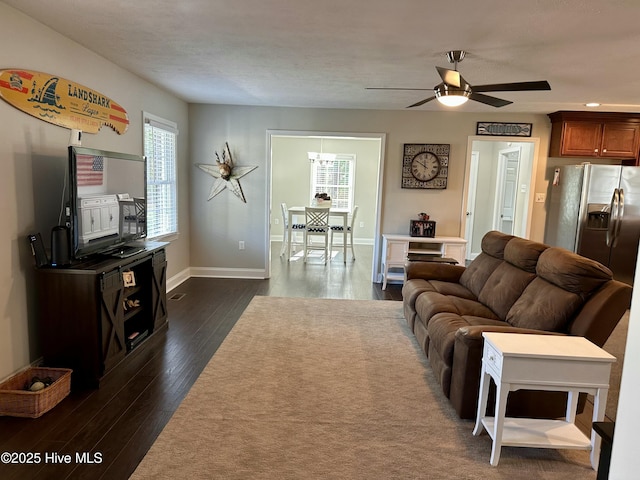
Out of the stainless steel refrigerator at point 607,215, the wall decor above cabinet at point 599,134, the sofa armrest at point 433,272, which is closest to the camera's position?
the sofa armrest at point 433,272

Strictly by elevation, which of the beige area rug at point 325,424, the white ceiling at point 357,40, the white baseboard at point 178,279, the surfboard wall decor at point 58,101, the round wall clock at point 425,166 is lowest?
the beige area rug at point 325,424

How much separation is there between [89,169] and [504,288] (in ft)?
10.4

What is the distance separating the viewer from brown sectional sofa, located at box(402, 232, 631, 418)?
2.39m

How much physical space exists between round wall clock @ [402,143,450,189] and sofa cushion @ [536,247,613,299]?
10.6ft

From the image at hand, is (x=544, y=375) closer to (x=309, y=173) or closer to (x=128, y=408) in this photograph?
(x=128, y=408)

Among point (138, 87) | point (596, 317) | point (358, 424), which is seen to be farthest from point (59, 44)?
point (596, 317)

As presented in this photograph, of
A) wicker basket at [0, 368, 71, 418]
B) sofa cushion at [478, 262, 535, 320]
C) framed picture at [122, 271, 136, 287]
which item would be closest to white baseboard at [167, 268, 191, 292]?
framed picture at [122, 271, 136, 287]

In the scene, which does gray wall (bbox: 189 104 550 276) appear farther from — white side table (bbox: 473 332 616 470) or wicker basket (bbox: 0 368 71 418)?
white side table (bbox: 473 332 616 470)

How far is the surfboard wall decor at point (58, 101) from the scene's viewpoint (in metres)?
2.58

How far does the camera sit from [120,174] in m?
3.31

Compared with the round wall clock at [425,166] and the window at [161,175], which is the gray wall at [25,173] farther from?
the round wall clock at [425,166]

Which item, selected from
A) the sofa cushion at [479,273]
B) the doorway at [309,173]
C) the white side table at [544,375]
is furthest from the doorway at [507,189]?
the white side table at [544,375]

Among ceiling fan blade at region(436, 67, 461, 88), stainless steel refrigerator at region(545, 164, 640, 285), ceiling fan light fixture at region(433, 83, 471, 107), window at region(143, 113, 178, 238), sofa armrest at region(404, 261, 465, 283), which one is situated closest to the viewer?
ceiling fan blade at region(436, 67, 461, 88)

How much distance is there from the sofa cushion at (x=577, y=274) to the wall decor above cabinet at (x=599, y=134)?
3.50m
